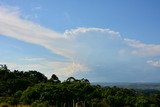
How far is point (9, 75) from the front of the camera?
154ft

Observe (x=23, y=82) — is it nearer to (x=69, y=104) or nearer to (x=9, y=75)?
(x=9, y=75)

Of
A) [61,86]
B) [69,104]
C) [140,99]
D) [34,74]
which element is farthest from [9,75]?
[140,99]

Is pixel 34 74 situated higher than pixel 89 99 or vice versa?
pixel 34 74

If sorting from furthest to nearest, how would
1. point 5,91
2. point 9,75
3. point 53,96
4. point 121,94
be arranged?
point 9,75 < point 5,91 < point 121,94 < point 53,96

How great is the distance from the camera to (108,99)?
32594mm

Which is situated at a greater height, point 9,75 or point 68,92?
point 9,75

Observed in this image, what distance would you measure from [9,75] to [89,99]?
1672cm

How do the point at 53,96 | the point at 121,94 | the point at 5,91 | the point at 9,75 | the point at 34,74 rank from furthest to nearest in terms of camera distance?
the point at 34,74
the point at 9,75
the point at 5,91
the point at 121,94
the point at 53,96

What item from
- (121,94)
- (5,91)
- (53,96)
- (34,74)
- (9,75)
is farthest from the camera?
(34,74)

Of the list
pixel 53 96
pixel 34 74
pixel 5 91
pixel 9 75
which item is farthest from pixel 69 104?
pixel 34 74

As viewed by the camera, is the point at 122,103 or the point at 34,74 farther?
the point at 34,74

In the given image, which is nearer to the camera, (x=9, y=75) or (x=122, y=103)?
(x=122, y=103)

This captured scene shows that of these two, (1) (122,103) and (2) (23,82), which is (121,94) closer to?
(1) (122,103)

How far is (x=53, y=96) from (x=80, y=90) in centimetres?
346
